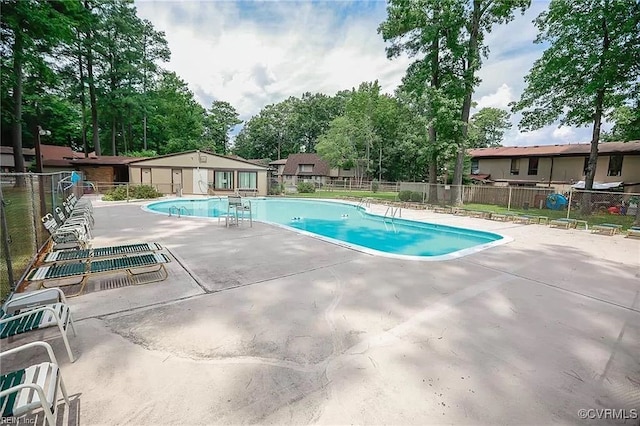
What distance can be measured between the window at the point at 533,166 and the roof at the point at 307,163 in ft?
80.9

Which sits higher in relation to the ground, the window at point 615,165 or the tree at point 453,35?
the tree at point 453,35

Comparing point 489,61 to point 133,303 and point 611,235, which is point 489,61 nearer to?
point 611,235

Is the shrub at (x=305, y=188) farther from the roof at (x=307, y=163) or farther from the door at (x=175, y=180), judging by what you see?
the roof at (x=307, y=163)

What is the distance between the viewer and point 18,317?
2574 mm

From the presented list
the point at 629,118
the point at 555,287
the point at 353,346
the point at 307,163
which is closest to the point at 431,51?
the point at 629,118

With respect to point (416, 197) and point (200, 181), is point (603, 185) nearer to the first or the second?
point (416, 197)

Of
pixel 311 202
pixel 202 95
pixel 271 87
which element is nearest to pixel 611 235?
pixel 311 202

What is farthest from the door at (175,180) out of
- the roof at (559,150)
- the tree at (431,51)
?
the roof at (559,150)

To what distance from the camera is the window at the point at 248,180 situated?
2570cm

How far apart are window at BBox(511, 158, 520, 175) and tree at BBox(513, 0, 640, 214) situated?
856cm

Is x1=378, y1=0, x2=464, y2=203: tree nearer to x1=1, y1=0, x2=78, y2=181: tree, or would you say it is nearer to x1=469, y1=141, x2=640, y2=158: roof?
x1=469, y1=141, x2=640, y2=158: roof

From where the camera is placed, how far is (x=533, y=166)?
83.6 feet

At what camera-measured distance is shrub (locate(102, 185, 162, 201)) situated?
17.9 meters

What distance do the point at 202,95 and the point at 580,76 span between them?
46.5 m
